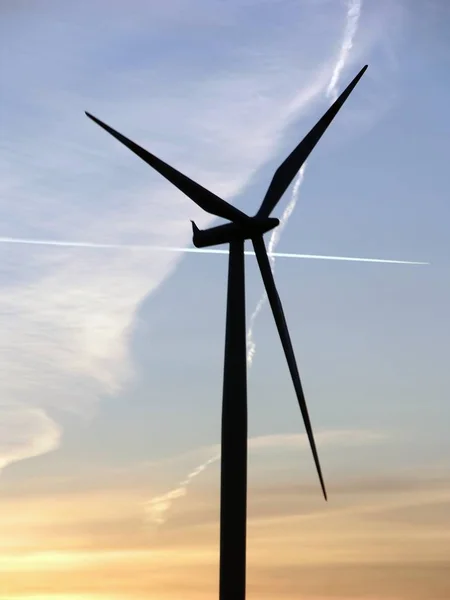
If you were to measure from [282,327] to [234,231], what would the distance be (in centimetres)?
552

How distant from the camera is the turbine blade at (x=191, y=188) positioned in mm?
59906

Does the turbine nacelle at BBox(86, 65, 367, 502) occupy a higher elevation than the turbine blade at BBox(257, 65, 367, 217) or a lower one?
lower

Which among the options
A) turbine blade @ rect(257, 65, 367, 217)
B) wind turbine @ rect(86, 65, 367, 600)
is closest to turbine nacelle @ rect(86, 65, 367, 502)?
wind turbine @ rect(86, 65, 367, 600)

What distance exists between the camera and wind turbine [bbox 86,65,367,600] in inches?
2103

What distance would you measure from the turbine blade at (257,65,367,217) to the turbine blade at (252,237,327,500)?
10.7 feet

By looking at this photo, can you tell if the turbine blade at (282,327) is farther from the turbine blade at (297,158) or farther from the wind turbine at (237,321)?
the turbine blade at (297,158)

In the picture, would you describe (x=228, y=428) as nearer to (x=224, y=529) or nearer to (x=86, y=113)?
(x=224, y=529)

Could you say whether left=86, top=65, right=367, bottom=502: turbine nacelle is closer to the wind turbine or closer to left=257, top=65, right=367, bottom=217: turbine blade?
the wind turbine

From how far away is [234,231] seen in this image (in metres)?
60.5

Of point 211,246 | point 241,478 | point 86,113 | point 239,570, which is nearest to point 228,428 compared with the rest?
point 241,478

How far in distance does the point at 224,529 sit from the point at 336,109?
996 inches

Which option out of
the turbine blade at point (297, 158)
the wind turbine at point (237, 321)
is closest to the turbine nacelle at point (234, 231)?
the wind turbine at point (237, 321)

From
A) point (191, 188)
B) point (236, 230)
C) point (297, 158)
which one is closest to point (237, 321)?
point (236, 230)

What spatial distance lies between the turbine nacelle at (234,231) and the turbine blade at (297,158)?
2939 millimetres
